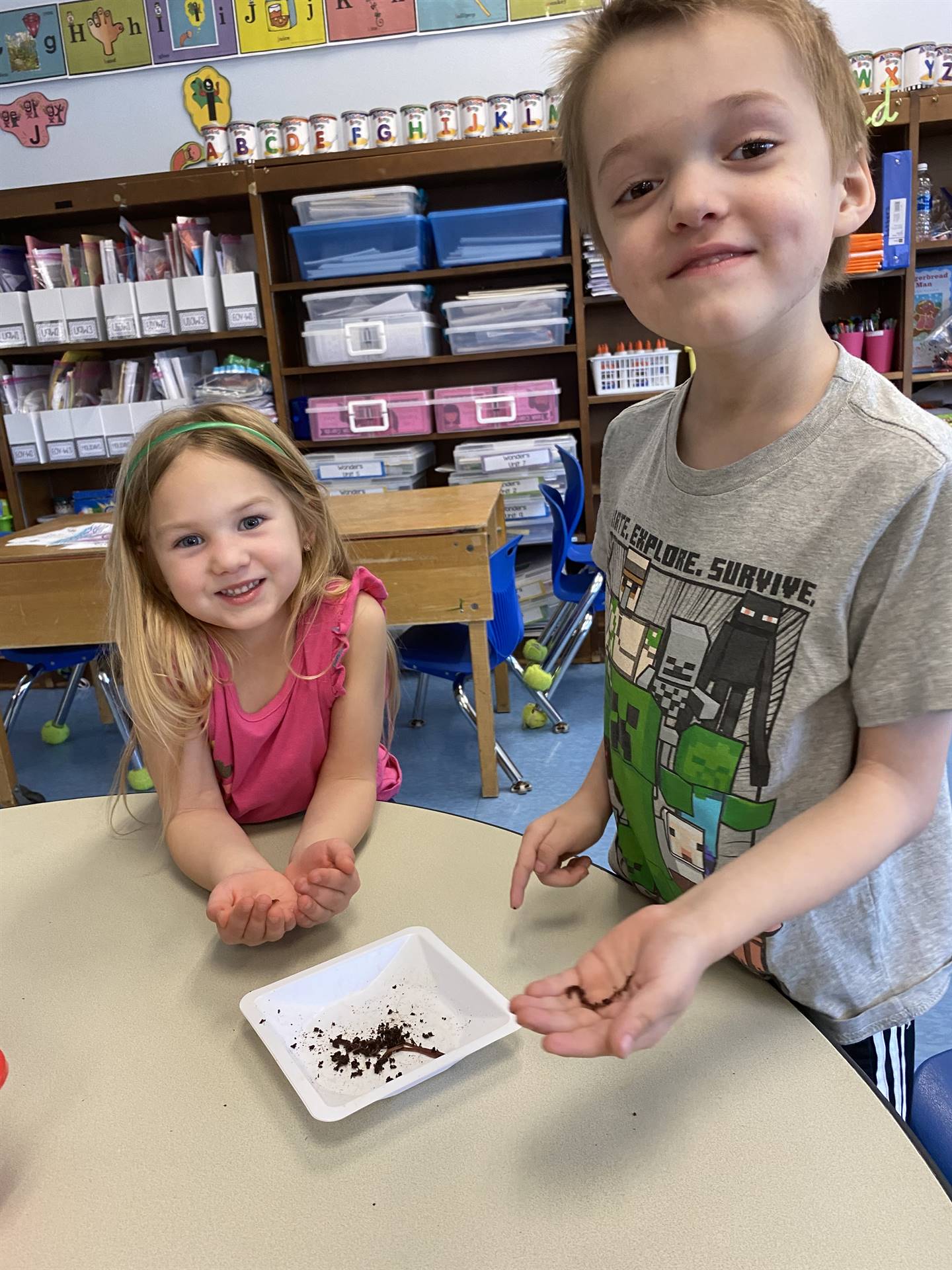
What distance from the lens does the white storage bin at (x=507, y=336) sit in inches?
124

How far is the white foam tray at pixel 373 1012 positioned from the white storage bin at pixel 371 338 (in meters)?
2.78

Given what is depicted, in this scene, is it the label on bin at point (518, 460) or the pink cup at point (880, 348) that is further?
the label on bin at point (518, 460)

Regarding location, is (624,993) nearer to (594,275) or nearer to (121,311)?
(594,275)

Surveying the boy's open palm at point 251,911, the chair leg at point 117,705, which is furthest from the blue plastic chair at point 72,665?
the boy's open palm at point 251,911

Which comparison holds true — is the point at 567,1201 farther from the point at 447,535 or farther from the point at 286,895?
the point at 447,535

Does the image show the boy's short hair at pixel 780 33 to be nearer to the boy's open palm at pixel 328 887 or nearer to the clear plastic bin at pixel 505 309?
the boy's open palm at pixel 328 887

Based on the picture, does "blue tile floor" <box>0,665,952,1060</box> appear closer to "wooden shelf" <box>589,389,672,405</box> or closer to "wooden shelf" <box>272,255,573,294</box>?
"wooden shelf" <box>589,389,672,405</box>

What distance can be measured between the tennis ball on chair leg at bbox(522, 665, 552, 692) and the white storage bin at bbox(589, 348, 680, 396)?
3.51 feet

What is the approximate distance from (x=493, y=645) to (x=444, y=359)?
1.32 meters

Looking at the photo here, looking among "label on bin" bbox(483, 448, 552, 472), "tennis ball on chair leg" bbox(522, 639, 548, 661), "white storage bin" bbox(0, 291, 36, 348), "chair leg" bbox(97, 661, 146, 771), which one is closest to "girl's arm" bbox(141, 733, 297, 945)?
"chair leg" bbox(97, 661, 146, 771)

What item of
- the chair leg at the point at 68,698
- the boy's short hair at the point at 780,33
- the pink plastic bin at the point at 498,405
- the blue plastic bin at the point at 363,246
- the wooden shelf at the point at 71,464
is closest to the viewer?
the boy's short hair at the point at 780,33

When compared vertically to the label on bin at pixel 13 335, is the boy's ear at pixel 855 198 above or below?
below

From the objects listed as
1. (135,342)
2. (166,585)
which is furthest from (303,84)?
(166,585)

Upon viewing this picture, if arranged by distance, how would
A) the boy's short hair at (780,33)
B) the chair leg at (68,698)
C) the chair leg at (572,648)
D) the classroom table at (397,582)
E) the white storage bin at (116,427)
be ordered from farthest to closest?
the white storage bin at (116,427) < the chair leg at (68,698) < the chair leg at (572,648) < the classroom table at (397,582) < the boy's short hair at (780,33)
